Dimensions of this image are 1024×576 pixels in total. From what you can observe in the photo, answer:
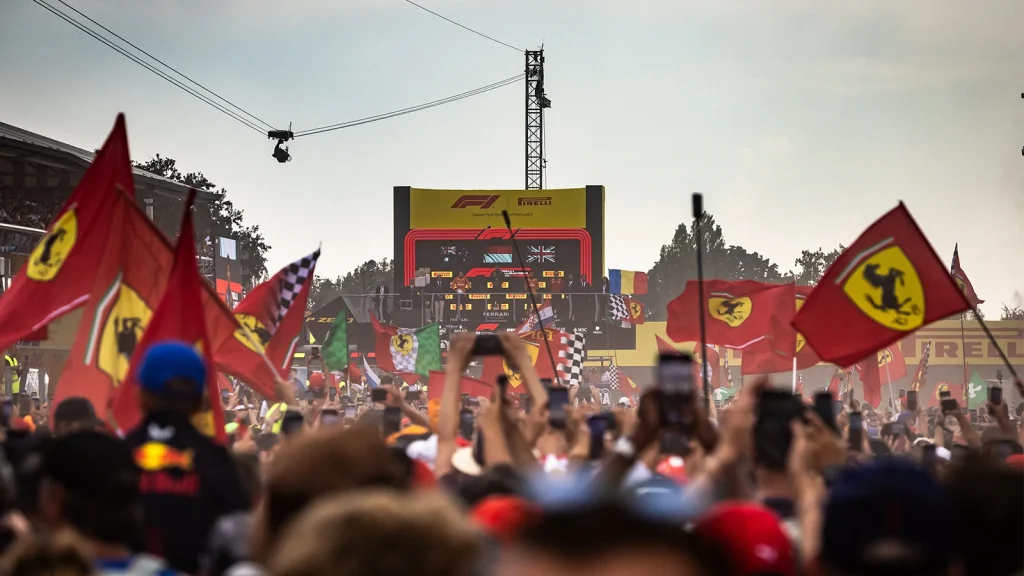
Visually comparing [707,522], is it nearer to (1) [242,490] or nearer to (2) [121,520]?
(2) [121,520]

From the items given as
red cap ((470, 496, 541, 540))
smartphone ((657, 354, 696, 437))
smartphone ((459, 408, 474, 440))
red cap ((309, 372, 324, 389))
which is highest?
smartphone ((657, 354, 696, 437))

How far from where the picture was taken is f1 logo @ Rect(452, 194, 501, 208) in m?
49.2

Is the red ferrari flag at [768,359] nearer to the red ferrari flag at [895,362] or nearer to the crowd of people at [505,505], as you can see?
the red ferrari flag at [895,362]

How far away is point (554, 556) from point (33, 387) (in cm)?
3861

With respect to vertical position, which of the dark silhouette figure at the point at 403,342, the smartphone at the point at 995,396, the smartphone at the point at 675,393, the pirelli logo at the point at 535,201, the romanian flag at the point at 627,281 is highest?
the pirelli logo at the point at 535,201

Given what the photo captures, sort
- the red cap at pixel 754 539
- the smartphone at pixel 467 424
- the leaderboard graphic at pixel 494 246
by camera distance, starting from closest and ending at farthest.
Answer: the red cap at pixel 754 539 → the smartphone at pixel 467 424 → the leaderboard graphic at pixel 494 246

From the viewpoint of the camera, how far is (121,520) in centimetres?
387

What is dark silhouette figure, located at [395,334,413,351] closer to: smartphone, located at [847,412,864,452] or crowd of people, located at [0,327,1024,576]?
smartphone, located at [847,412,864,452]

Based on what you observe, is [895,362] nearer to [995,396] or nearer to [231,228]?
[995,396]

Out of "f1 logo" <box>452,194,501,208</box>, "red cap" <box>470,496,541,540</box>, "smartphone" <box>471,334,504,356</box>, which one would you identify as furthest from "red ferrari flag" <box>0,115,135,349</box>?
"f1 logo" <box>452,194,501,208</box>

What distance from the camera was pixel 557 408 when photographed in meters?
7.58

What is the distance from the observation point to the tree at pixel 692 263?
143 meters

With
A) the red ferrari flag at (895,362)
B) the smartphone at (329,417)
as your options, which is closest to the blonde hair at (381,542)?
the smartphone at (329,417)

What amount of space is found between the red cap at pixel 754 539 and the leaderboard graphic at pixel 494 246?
3779cm
